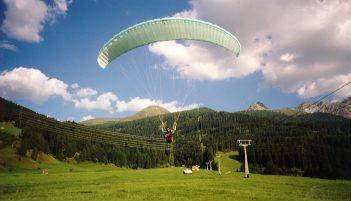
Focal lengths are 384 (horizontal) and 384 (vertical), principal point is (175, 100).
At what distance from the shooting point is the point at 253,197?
80.1ft

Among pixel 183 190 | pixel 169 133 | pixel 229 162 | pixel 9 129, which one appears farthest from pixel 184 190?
pixel 229 162

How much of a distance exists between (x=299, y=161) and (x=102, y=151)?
275 ft

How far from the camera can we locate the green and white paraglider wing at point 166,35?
92.5 feet

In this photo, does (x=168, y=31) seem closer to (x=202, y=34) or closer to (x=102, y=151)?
(x=202, y=34)

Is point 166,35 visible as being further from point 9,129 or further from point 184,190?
point 9,129

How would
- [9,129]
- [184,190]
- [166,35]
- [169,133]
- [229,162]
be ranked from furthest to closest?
1. [229,162]
2. [9,129]
3. [169,133]
4. [184,190]
5. [166,35]

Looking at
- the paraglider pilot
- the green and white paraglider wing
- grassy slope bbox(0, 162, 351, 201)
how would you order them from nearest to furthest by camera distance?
1. grassy slope bbox(0, 162, 351, 201)
2. the green and white paraglider wing
3. the paraglider pilot

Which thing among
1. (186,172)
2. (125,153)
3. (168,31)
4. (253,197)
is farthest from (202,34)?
(125,153)

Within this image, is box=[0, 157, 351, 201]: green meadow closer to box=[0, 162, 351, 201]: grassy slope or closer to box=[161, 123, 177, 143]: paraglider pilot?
box=[0, 162, 351, 201]: grassy slope

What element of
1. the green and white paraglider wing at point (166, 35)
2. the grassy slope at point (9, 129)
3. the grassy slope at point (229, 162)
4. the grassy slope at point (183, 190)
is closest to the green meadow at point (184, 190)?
the grassy slope at point (183, 190)

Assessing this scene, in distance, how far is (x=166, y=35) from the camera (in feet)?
97.0

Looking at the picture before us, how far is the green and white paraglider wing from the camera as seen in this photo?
92.5 ft

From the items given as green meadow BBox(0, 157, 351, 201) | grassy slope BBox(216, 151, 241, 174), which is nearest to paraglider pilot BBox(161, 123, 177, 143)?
green meadow BBox(0, 157, 351, 201)

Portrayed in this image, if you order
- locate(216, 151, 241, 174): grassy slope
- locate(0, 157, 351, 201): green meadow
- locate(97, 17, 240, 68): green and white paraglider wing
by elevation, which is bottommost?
locate(0, 157, 351, 201): green meadow
